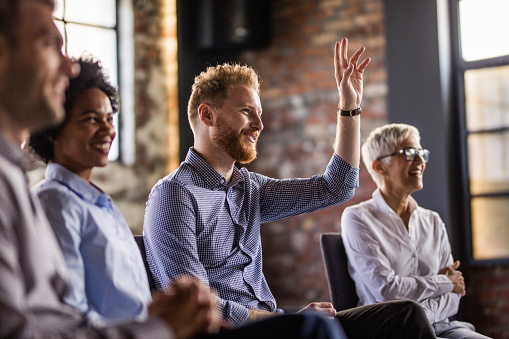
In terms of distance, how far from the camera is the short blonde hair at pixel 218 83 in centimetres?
233

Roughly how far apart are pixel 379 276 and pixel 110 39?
3181 millimetres

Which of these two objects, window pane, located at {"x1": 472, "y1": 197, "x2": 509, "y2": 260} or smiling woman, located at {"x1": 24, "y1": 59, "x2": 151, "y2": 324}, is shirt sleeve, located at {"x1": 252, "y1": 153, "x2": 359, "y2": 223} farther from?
window pane, located at {"x1": 472, "y1": 197, "x2": 509, "y2": 260}

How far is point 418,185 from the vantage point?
289 centimetres

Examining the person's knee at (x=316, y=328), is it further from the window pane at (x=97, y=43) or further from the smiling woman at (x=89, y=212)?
the window pane at (x=97, y=43)

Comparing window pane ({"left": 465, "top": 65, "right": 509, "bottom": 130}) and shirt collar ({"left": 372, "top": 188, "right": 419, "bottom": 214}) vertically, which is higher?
window pane ({"left": 465, "top": 65, "right": 509, "bottom": 130})

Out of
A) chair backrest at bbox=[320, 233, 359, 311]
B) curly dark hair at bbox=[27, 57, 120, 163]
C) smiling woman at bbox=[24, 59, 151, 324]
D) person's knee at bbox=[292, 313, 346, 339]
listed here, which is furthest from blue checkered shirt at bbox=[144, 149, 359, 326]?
person's knee at bbox=[292, 313, 346, 339]

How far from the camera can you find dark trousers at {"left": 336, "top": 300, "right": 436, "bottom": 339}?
2.04 metres

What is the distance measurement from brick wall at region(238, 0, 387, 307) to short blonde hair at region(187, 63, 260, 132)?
7.61ft

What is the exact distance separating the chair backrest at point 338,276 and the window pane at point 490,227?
71.7 inches

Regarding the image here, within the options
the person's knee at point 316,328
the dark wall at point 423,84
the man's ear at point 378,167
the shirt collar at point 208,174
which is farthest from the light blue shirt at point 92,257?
the dark wall at point 423,84

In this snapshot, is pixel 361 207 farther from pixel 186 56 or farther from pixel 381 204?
pixel 186 56

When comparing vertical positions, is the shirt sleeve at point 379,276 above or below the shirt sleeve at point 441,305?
above

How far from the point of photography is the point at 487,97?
13.7ft

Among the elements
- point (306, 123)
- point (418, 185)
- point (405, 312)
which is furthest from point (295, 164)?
point (405, 312)
